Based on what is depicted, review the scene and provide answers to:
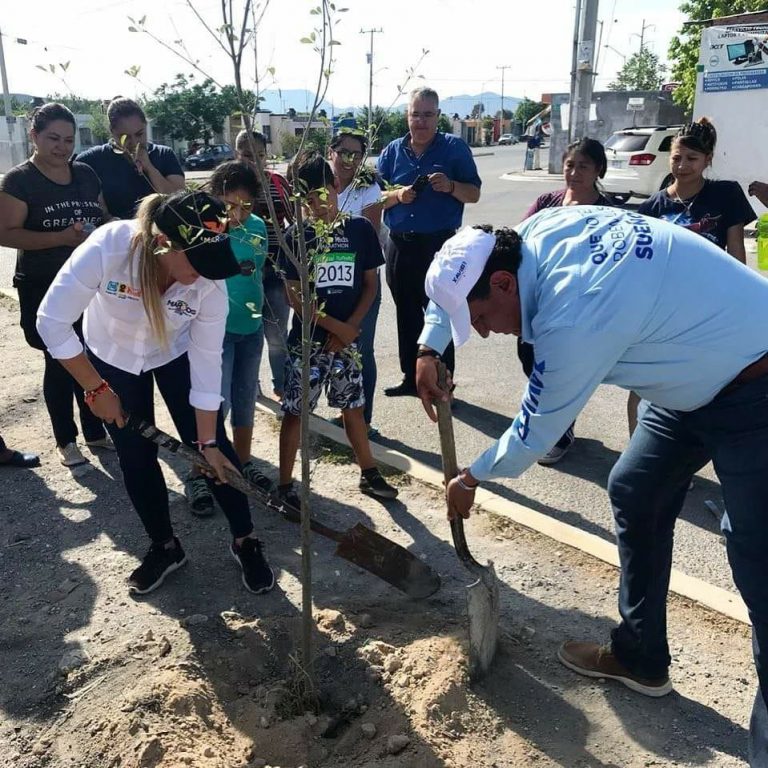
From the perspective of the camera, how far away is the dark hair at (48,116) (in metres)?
4.02

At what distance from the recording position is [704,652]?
→ 2.90m

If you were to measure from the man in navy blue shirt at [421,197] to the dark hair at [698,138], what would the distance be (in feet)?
4.81

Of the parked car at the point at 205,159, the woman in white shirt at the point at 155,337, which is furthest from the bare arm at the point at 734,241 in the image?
the parked car at the point at 205,159

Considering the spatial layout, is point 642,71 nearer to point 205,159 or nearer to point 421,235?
point 205,159

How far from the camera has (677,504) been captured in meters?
2.54

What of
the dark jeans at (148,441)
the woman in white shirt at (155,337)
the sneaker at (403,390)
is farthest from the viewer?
the sneaker at (403,390)

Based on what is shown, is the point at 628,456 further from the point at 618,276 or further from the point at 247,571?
the point at 247,571

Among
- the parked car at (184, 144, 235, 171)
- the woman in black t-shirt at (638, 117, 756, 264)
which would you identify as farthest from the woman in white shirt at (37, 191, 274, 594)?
the parked car at (184, 144, 235, 171)

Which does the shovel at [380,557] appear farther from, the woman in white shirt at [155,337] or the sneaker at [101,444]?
the sneaker at [101,444]

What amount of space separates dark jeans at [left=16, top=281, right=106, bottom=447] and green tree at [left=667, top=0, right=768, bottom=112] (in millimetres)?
18306

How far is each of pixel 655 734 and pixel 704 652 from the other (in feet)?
1.71

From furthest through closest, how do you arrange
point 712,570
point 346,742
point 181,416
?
point 712,570 < point 181,416 < point 346,742

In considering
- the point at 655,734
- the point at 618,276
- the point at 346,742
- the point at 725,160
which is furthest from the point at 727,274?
the point at 725,160

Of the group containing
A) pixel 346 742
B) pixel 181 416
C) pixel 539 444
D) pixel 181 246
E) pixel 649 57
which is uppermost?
pixel 649 57
